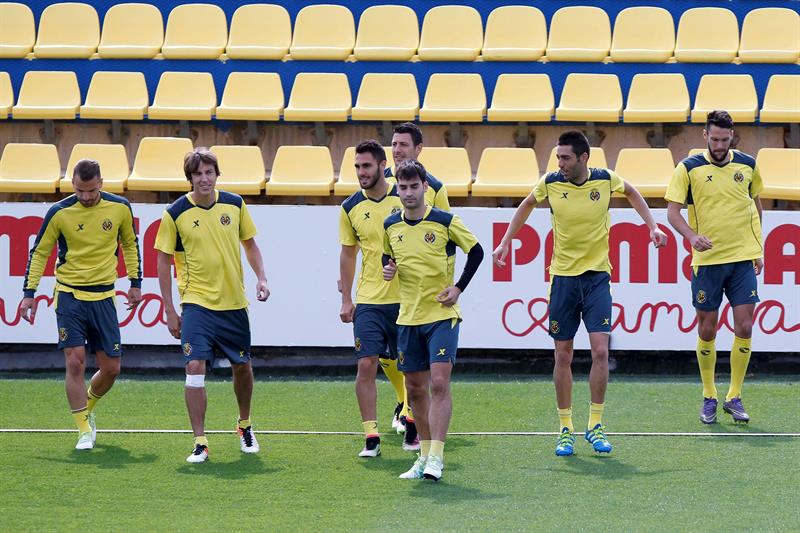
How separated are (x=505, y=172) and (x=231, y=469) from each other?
5162mm

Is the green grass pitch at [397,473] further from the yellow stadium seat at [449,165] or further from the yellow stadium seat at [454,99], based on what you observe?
the yellow stadium seat at [454,99]

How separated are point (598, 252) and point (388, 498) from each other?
7.35 feet

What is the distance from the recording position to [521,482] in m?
6.89

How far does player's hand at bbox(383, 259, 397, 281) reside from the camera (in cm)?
690

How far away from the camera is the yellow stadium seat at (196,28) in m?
13.7

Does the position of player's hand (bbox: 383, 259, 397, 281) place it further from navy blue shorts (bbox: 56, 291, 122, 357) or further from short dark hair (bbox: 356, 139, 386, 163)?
navy blue shorts (bbox: 56, 291, 122, 357)

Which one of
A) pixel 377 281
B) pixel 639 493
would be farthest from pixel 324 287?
pixel 639 493

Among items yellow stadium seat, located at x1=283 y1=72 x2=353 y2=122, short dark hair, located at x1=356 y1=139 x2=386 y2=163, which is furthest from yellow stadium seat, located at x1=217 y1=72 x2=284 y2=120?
short dark hair, located at x1=356 y1=139 x2=386 y2=163

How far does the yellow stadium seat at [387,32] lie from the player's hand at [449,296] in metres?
6.76

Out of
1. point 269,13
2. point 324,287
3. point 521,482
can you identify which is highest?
point 269,13

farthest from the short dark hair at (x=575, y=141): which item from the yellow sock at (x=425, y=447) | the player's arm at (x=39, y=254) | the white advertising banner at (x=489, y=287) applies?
A: the player's arm at (x=39, y=254)

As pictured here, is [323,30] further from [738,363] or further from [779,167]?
[738,363]

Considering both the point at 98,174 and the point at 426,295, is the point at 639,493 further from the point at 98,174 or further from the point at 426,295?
→ the point at 98,174

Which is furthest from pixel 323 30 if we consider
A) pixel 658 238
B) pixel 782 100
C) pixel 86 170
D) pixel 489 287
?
pixel 658 238
